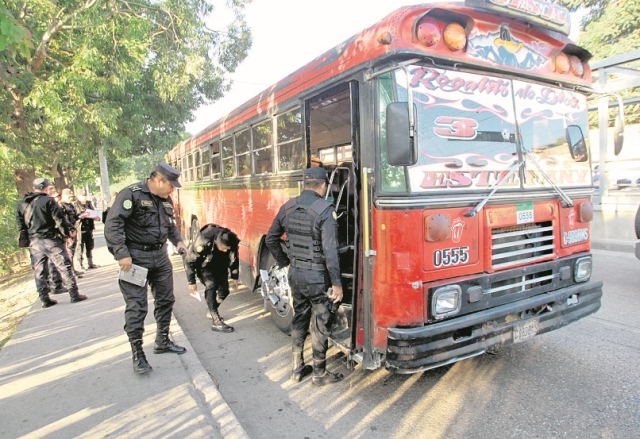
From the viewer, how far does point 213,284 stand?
490 centimetres

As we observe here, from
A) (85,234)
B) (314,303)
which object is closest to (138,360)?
(314,303)

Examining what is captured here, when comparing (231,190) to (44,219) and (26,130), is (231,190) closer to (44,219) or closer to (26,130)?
(44,219)

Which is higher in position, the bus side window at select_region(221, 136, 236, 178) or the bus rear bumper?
the bus side window at select_region(221, 136, 236, 178)

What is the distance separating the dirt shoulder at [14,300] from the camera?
19.1 feet

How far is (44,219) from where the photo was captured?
230 inches

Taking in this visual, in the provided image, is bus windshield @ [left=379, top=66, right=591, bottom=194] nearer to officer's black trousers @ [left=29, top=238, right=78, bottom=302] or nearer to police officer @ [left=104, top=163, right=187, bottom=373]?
police officer @ [left=104, top=163, right=187, bottom=373]

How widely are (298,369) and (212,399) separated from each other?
2.64 feet

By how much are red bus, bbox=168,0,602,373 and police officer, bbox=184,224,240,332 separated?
1492 millimetres

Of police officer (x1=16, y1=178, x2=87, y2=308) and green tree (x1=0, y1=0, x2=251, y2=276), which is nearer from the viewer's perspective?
police officer (x1=16, y1=178, x2=87, y2=308)

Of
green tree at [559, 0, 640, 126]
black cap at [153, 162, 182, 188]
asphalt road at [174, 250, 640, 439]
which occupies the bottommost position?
asphalt road at [174, 250, 640, 439]

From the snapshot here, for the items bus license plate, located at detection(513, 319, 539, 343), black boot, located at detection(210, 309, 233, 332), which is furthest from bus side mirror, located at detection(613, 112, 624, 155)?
black boot, located at detection(210, 309, 233, 332)

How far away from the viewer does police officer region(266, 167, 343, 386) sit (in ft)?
10.6

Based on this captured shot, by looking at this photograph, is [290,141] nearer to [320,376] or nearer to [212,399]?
[320,376]

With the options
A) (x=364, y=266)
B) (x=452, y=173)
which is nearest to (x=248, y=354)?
(x=364, y=266)
